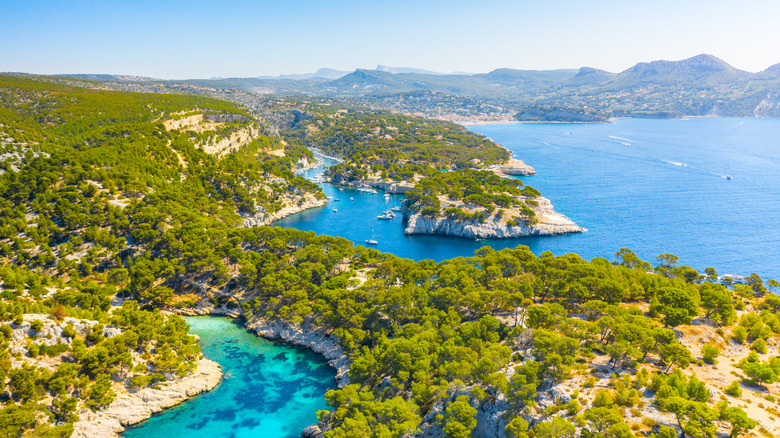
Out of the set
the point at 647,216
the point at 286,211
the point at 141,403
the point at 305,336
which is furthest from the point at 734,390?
the point at 286,211

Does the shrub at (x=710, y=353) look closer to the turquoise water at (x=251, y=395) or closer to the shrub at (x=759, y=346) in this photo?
the shrub at (x=759, y=346)

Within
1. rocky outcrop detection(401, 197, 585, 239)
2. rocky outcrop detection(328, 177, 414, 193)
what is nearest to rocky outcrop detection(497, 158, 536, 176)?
rocky outcrop detection(328, 177, 414, 193)

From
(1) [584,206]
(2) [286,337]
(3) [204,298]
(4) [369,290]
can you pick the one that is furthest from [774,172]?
(3) [204,298]

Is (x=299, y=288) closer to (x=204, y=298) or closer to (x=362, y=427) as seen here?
(x=204, y=298)

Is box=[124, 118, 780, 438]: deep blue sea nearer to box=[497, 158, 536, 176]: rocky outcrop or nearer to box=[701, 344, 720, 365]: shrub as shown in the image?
box=[497, 158, 536, 176]: rocky outcrop

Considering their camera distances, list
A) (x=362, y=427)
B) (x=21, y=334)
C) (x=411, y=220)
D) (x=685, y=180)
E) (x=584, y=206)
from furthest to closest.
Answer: (x=685, y=180)
(x=584, y=206)
(x=411, y=220)
(x=21, y=334)
(x=362, y=427)

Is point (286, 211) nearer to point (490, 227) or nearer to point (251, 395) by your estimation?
point (490, 227)
